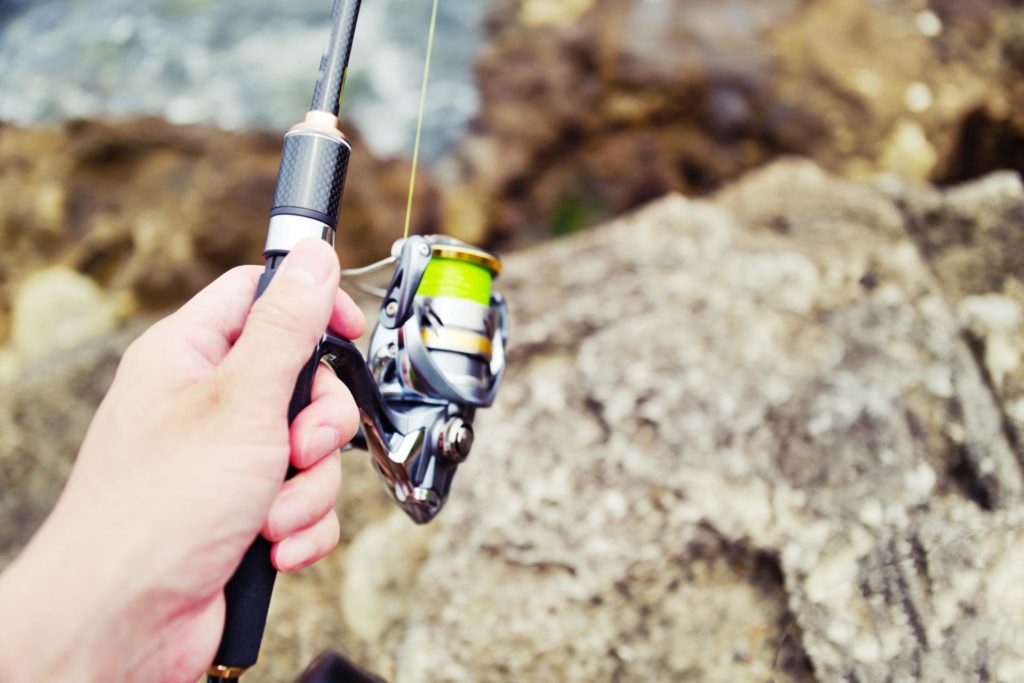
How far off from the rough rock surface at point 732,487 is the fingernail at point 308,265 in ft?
2.98

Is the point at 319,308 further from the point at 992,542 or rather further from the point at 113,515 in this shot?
the point at 992,542

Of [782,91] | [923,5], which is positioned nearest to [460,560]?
[782,91]

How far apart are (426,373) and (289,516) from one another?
31 cm

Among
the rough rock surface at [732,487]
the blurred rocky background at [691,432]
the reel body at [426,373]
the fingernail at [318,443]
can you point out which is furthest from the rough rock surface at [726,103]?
the fingernail at [318,443]

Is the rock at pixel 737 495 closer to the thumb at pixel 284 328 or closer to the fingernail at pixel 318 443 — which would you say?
the fingernail at pixel 318 443

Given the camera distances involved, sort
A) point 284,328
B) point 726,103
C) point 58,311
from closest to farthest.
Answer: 1. point 284,328
2. point 58,311
3. point 726,103

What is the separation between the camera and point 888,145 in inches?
155

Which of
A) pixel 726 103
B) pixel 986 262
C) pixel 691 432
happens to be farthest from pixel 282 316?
pixel 726 103

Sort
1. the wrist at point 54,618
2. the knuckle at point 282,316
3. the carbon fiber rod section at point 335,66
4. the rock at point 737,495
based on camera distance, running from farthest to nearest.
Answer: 1. the rock at point 737,495
2. the carbon fiber rod section at point 335,66
3. the knuckle at point 282,316
4. the wrist at point 54,618

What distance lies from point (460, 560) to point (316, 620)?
0.48 m

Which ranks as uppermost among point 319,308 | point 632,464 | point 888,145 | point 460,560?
point 319,308

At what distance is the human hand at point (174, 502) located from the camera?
2.98 ft

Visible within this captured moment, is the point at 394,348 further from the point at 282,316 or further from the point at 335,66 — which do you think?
the point at 335,66

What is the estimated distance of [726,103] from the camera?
13.7ft
